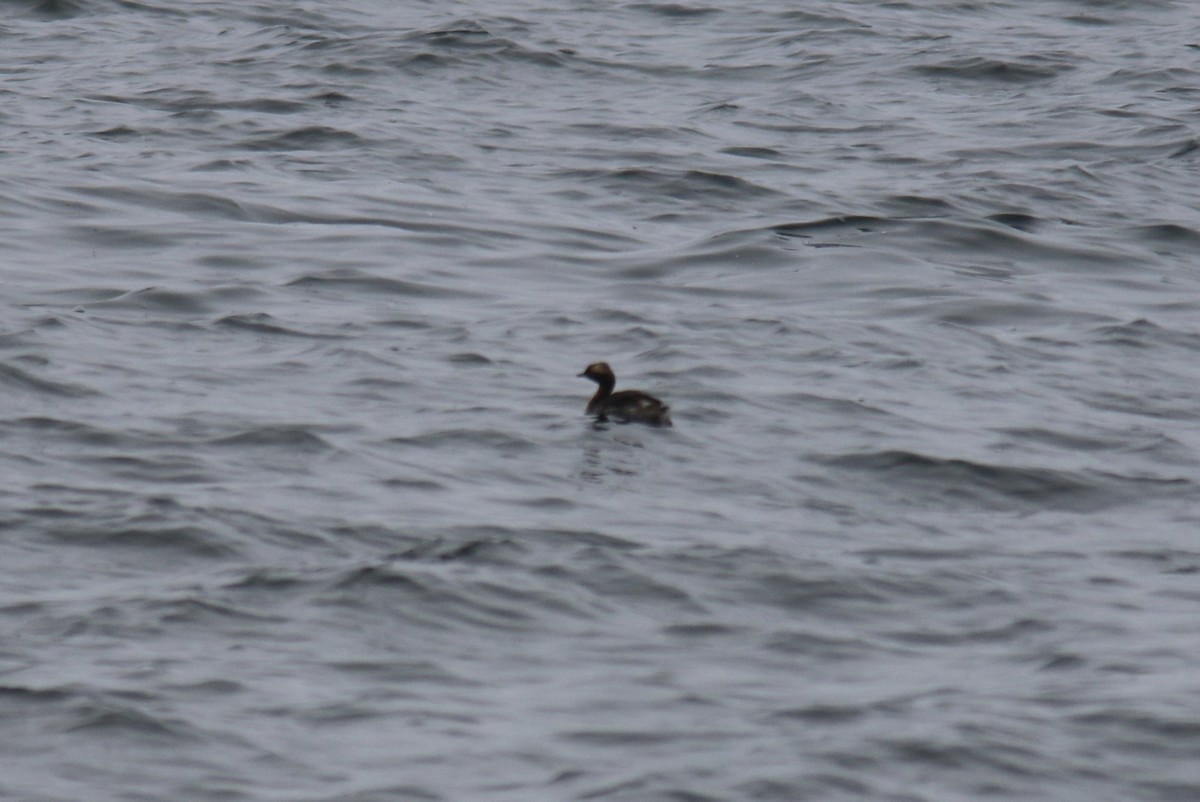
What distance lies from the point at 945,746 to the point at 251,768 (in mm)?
2326

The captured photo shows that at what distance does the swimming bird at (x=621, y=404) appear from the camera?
1138cm

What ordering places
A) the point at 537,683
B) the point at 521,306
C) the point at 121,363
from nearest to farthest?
the point at 537,683 < the point at 121,363 < the point at 521,306

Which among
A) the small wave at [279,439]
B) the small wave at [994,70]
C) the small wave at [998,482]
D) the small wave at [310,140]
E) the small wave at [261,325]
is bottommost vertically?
the small wave at [994,70]

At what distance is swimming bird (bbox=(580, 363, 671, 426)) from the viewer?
1138cm

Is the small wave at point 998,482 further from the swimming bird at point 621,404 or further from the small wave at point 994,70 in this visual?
the small wave at point 994,70

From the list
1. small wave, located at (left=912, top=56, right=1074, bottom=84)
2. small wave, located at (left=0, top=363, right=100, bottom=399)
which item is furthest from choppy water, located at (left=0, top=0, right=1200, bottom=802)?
small wave, located at (left=912, top=56, right=1074, bottom=84)

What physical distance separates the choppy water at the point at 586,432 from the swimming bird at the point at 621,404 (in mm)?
126

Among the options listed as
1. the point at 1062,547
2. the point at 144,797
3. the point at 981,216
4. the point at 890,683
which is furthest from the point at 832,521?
the point at 981,216

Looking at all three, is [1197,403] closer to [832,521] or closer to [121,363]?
[832,521]

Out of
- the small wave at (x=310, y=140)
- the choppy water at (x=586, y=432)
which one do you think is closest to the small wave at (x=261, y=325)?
the choppy water at (x=586, y=432)

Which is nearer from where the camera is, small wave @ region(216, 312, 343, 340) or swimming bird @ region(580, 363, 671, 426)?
swimming bird @ region(580, 363, 671, 426)

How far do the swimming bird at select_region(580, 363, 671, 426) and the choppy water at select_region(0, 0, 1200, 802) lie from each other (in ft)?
0.41

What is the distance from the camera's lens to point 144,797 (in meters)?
7.21

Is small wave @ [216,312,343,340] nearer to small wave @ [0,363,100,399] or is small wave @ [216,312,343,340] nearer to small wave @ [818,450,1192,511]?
small wave @ [0,363,100,399]
